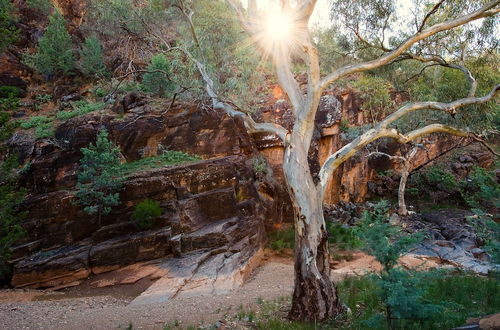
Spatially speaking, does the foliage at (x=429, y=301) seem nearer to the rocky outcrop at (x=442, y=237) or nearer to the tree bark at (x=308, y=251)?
the tree bark at (x=308, y=251)

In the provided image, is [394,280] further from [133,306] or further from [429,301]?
[133,306]

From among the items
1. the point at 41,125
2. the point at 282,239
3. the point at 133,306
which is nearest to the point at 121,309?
the point at 133,306

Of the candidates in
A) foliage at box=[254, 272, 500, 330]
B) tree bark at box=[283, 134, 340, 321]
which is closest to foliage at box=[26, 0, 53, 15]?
tree bark at box=[283, 134, 340, 321]

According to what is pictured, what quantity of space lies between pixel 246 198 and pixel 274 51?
7.99m

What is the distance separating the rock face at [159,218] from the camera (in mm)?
12156

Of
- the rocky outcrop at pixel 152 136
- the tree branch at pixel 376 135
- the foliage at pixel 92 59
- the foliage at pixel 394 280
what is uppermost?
the foliage at pixel 92 59

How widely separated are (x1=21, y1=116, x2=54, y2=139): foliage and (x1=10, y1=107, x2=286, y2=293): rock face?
515 mm

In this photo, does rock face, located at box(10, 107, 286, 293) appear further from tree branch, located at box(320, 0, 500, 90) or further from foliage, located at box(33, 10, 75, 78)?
foliage, located at box(33, 10, 75, 78)

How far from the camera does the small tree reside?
43.3 feet

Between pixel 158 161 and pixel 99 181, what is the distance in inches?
142

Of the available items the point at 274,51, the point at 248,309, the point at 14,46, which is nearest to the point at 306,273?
the point at 248,309

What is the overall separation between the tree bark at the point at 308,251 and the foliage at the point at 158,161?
32.4 ft

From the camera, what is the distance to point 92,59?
24297 mm

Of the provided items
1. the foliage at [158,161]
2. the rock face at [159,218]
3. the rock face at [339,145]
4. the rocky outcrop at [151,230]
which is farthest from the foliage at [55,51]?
the rock face at [339,145]
